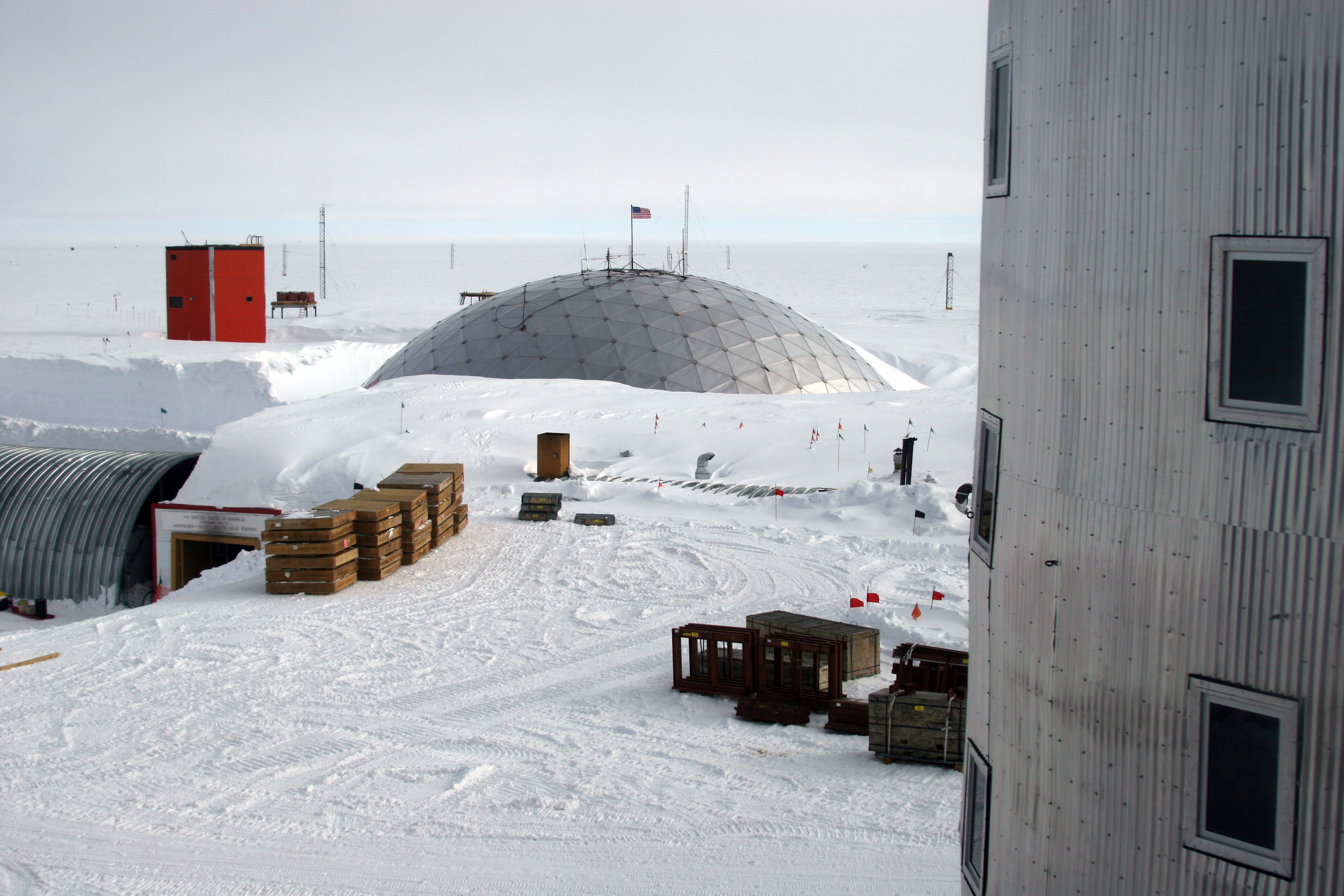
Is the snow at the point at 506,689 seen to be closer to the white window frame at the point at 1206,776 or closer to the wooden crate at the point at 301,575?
the wooden crate at the point at 301,575

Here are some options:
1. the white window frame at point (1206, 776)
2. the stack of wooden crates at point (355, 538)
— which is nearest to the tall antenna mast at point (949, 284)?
the stack of wooden crates at point (355, 538)

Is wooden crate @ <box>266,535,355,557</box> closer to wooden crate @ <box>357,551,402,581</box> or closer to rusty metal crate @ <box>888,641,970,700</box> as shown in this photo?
wooden crate @ <box>357,551,402,581</box>

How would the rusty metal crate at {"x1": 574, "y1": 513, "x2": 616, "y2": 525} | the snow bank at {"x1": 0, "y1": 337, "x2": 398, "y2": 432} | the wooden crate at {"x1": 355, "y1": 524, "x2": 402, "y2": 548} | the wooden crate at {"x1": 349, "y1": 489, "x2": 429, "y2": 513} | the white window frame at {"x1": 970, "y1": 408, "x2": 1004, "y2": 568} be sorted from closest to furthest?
the white window frame at {"x1": 970, "y1": 408, "x2": 1004, "y2": 568} → the wooden crate at {"x1": 355, "y1": 524, "x2": 402, "y2": 548} → the wooden crate at {"x1": 349, "y1": 489, "x2": 429, "y2": 513} → the rusty metal crate at {"x1": 574, "y1": 513, "x2": 616, "y2": 525} → the snow bank at {"x1": 0, "y1": 337, "x2": 398, "y2": 432}

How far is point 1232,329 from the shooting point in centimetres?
450

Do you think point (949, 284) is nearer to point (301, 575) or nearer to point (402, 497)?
point (402, 497)

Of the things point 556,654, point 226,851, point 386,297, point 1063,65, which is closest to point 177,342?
point 556,654

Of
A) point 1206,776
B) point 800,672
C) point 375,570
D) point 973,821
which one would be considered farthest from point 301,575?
point 1206,776

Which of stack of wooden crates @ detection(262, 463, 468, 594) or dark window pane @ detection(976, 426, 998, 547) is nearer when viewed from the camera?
dark window pane @ detection(976, 426, 998, 547)

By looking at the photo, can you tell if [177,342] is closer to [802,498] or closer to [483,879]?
[802,498]

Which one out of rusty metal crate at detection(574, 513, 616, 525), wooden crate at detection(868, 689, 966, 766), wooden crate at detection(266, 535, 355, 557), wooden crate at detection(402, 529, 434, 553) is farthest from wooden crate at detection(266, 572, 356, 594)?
wooden crate at detection(868, 689, 966, 766)

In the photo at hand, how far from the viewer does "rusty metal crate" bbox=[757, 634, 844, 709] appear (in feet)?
44.0

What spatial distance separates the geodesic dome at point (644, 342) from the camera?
36.9 metres

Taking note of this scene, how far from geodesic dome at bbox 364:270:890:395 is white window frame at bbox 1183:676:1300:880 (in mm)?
31414

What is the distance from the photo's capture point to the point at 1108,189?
195 inches
